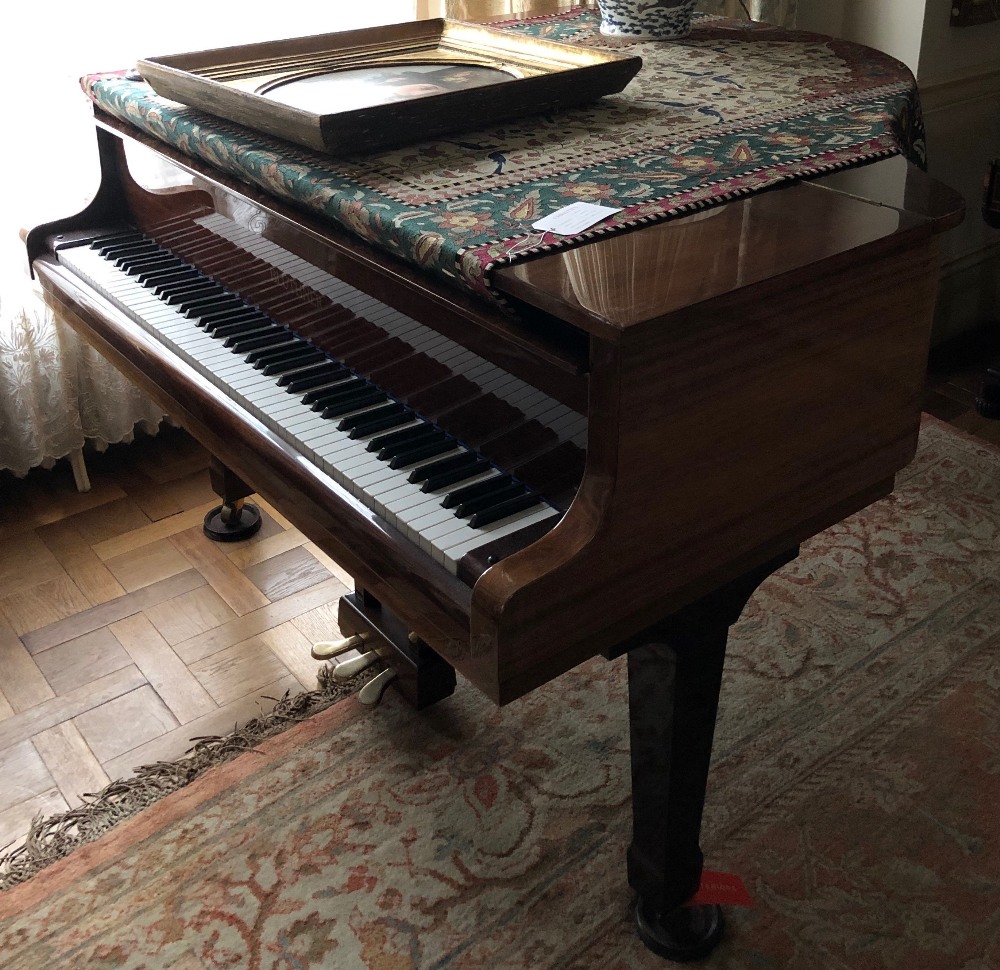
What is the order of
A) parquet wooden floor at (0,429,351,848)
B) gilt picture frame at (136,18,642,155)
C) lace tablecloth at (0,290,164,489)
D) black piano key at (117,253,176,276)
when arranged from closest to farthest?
gilt picture frame at (136,18,642,155), black piano key at (117,253,176,276), parquet wooden floor at (0,429,351,848), lace tablecloth at (0,290,164,489)

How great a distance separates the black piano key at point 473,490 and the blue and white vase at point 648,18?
1170mm

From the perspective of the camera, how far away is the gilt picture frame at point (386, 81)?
50.6 inches

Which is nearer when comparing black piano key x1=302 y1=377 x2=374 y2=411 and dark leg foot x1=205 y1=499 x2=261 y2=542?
black piano key x1=302 y1=377 x2=374 y2=411

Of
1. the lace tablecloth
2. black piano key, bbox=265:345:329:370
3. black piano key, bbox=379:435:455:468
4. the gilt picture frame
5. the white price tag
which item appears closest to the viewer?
the white price tag

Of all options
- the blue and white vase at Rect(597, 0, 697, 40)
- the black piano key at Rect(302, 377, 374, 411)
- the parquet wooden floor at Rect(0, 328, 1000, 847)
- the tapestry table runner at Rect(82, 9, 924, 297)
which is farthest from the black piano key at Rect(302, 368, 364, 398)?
the blue and white vase at Rect(597, 0, 697, 40)

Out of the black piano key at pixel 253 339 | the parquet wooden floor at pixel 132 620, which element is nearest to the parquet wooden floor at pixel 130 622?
the parquet wooden floor at pixel 132 620

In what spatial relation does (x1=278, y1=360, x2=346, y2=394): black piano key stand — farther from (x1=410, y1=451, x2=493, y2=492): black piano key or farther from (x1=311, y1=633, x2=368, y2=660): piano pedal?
(x1=311, y1=633, x2=368, y2=660): piano pedal

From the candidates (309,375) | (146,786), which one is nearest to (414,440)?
(309,375)

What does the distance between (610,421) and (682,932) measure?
873 mm

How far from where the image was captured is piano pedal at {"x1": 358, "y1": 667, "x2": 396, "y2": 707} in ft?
6.28

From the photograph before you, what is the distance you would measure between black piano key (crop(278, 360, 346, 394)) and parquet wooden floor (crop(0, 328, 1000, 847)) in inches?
31.9

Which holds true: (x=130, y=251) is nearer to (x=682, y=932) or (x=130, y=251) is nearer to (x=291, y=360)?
(x=291, y=360)

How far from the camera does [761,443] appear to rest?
3.55 feet

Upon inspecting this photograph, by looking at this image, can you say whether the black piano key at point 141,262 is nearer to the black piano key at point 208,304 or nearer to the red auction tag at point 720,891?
the black piano key at point 208,304
